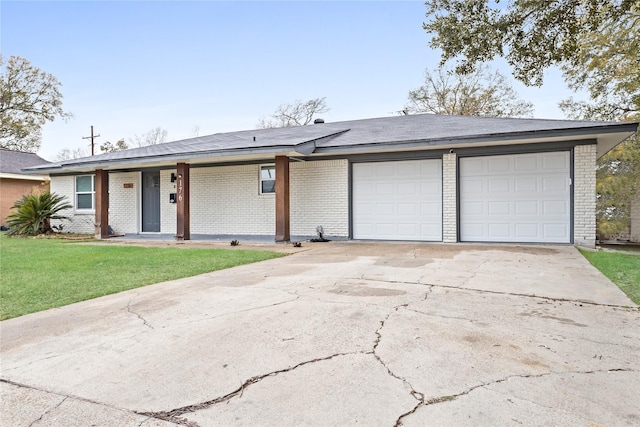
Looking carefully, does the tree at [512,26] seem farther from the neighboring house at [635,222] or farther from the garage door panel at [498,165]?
the neighboring house at [635,222]

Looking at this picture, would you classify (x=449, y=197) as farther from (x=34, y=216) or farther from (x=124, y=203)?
(x=34, y=216)

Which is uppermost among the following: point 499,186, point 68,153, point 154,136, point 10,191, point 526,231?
point 154,136

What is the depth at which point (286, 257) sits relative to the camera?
333 inches

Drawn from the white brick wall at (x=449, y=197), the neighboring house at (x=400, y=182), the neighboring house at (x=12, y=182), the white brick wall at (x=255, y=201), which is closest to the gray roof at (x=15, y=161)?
the neighboring house at (x=12, y=182)

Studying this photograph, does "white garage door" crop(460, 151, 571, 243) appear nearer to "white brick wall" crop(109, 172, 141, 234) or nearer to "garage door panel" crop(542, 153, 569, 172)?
"garage door panel" crop(542, 153, 569, 172)

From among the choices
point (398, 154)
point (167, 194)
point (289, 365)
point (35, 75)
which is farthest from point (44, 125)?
point (289, 365)

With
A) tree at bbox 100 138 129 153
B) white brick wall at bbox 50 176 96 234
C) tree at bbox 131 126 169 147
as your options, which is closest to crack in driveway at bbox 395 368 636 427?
white brick wall at bbox 50 176 96 234

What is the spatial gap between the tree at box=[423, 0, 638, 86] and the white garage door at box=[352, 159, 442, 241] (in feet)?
15.3

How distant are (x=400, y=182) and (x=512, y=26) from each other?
18.2 ft

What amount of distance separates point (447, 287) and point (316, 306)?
5.98 feet

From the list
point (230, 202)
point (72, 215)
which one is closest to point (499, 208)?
point (230, 202)

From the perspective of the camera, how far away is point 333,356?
2896mm

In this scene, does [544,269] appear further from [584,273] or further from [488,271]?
[488,271]

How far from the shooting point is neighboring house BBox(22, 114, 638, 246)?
960 cm
